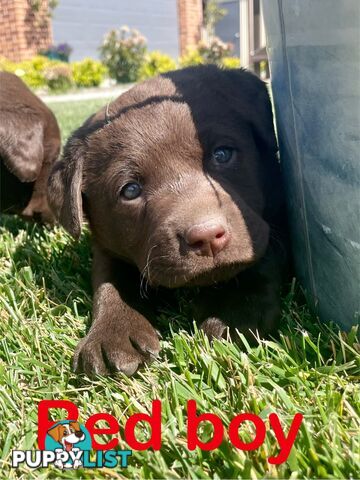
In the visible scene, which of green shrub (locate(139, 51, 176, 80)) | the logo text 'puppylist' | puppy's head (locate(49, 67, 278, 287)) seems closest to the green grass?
the logo text 'puppylist'

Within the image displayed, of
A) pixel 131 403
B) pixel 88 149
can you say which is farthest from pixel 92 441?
pixel 88 149

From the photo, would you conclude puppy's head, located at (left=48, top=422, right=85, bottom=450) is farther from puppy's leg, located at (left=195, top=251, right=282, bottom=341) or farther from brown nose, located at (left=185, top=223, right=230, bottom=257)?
brown nose, located at (left=185, top=223, right=230, bottom=257)

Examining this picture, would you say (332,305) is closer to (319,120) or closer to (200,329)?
(200,329)

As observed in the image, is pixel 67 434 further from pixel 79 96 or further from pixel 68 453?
pixel 79 96

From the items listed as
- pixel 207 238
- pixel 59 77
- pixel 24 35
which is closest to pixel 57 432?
pixel 207 238

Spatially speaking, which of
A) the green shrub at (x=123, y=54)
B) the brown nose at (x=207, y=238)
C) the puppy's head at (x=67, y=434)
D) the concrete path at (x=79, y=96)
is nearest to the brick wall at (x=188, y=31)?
the green shrub at (x=123, y=54)

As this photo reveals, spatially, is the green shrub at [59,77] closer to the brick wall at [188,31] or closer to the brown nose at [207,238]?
the brick wall at [188,31]
